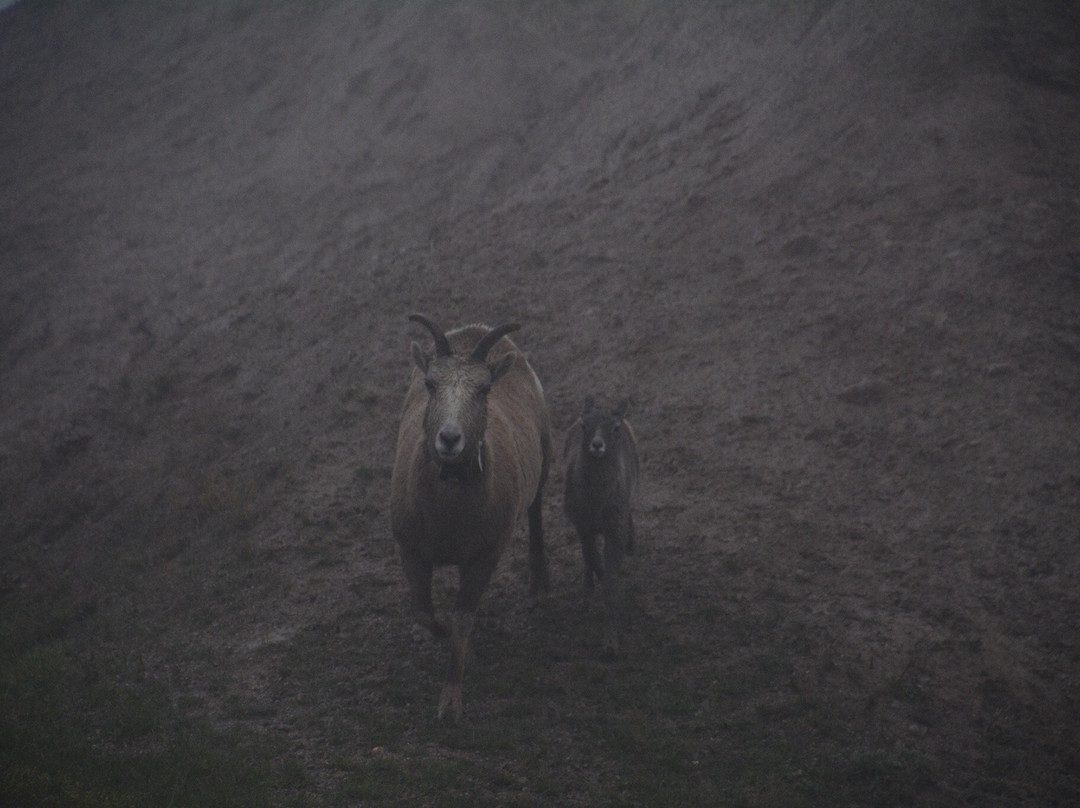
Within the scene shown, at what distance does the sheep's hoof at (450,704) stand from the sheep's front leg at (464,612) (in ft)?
0.04

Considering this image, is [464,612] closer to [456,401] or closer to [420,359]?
[456,401]

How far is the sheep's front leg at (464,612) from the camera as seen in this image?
6.96m

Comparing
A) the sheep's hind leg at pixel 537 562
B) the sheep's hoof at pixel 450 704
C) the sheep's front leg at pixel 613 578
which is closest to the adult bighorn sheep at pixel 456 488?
the sheep's hoof at pixel 450 704

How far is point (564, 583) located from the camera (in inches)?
362

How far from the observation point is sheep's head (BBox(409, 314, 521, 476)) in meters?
6.14

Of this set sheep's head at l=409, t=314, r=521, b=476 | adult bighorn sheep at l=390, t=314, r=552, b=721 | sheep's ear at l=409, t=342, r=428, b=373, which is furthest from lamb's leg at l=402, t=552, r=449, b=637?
sheep's ear at l=409, t=342, r=428, b=373

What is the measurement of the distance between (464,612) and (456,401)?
1894 mm

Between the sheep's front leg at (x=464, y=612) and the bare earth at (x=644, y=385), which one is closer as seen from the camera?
the sheep's front leg at (x=464, y=612)

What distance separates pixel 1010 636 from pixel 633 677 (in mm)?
3390

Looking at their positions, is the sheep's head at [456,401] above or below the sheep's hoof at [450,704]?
above

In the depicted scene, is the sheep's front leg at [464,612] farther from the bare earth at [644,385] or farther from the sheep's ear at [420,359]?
the sheep's ear at [420,359]

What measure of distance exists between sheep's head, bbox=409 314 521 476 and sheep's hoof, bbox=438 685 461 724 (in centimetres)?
186

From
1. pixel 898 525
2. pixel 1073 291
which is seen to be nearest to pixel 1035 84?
pixel 1073 291

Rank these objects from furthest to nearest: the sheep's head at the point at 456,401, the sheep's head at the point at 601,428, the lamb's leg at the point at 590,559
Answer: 1. the lamb's leg at the point at 590,559
2. the sheep's head at the point at 601,428
3. the sheep's head at the point at 456,401
